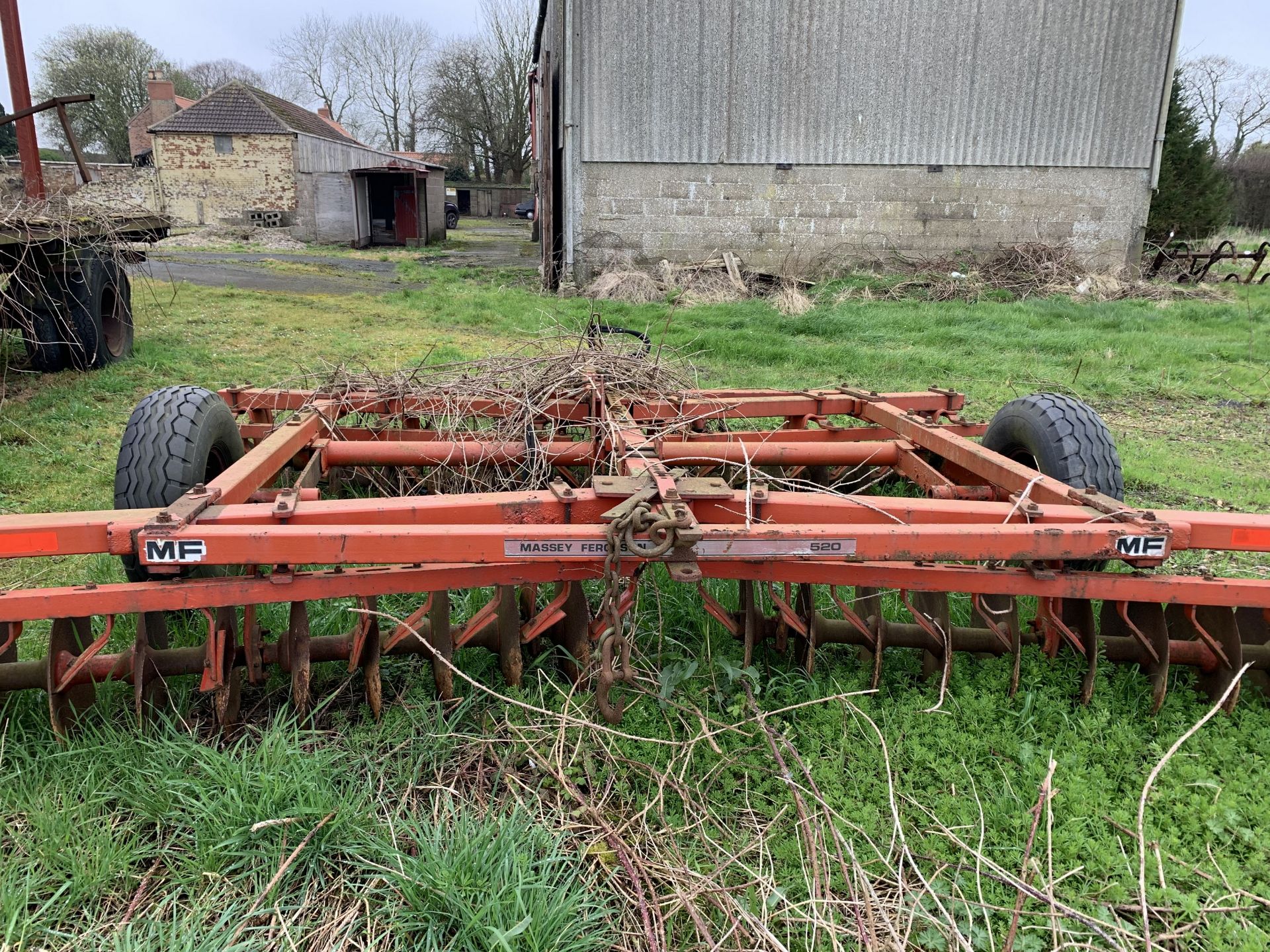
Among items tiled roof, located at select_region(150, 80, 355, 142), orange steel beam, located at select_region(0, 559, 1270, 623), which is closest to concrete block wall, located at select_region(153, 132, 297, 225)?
tiled roof, located at select_region(150, 80, 355, 142)

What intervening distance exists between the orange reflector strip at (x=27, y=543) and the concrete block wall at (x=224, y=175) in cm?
2877

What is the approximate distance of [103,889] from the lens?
2.01m

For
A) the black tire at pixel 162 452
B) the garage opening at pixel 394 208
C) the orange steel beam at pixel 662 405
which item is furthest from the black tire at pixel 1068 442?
the garage opening at pixel 394 208

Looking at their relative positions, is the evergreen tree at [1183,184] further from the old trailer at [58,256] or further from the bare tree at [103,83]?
Answer: the bare tree at [103,83]

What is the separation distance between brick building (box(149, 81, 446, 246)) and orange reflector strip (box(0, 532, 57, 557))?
2662 cm

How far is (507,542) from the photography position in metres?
2.22

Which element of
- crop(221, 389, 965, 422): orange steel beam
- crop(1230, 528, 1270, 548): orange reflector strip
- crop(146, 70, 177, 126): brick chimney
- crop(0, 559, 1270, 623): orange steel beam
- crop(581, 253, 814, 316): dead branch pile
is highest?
crop(146, 70, 177, 126): brick chimney

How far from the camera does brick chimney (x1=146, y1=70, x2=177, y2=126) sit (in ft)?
118

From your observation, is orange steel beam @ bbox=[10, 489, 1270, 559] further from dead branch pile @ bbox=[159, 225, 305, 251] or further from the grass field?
dead branch pile @ bbox=[159, 225, 305, 251]

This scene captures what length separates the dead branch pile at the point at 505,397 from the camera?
3.76 meters

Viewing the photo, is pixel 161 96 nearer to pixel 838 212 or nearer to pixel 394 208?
pixel 394 208

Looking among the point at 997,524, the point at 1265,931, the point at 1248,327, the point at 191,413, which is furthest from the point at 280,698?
the point at 1248,327

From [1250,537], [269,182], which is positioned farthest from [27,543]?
[269,182]

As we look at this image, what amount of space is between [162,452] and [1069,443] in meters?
3.37
